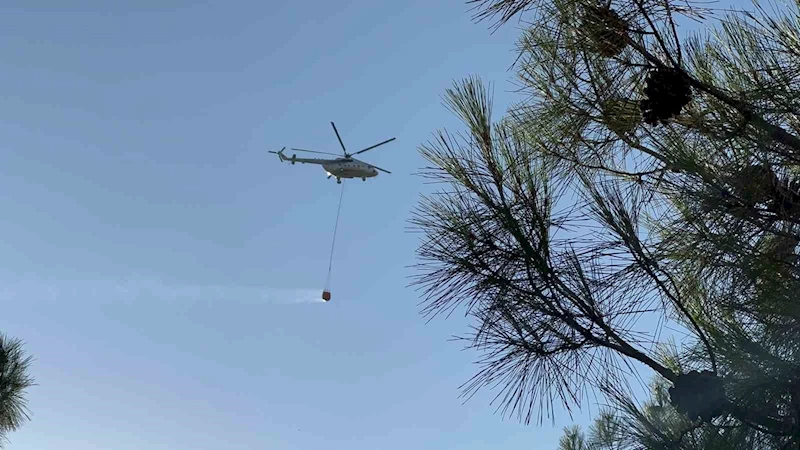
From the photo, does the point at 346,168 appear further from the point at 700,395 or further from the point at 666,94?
the point at 700,395

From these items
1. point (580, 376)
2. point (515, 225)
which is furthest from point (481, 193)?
point (580, 376)

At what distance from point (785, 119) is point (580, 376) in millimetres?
1165

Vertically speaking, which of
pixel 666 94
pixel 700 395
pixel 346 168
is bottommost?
pixel 700 395

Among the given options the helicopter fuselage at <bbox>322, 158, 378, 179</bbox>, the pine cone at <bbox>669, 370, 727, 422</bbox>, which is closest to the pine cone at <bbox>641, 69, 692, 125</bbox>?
the pine cone at <bbox>669, 370, 727, 422</bbox>

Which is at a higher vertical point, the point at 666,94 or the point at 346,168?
the point at 346,168

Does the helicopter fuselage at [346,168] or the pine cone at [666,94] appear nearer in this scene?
the pine cone at [666,94]

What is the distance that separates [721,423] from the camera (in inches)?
97.6

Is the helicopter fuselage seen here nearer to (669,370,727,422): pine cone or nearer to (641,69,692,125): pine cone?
(641,69,692,125): pine cone

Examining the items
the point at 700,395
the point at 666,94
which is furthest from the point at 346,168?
the point at 700,395

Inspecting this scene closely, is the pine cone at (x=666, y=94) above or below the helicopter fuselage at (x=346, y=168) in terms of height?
below

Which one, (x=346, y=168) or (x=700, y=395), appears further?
(x=346, y=168)

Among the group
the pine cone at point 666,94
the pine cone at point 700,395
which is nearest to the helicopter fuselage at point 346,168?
the pine cone at point 666,94

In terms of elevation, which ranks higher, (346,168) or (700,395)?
(346,168)

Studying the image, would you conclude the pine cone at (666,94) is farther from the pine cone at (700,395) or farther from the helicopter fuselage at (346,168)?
the helicopter fuselage at (346,168)
